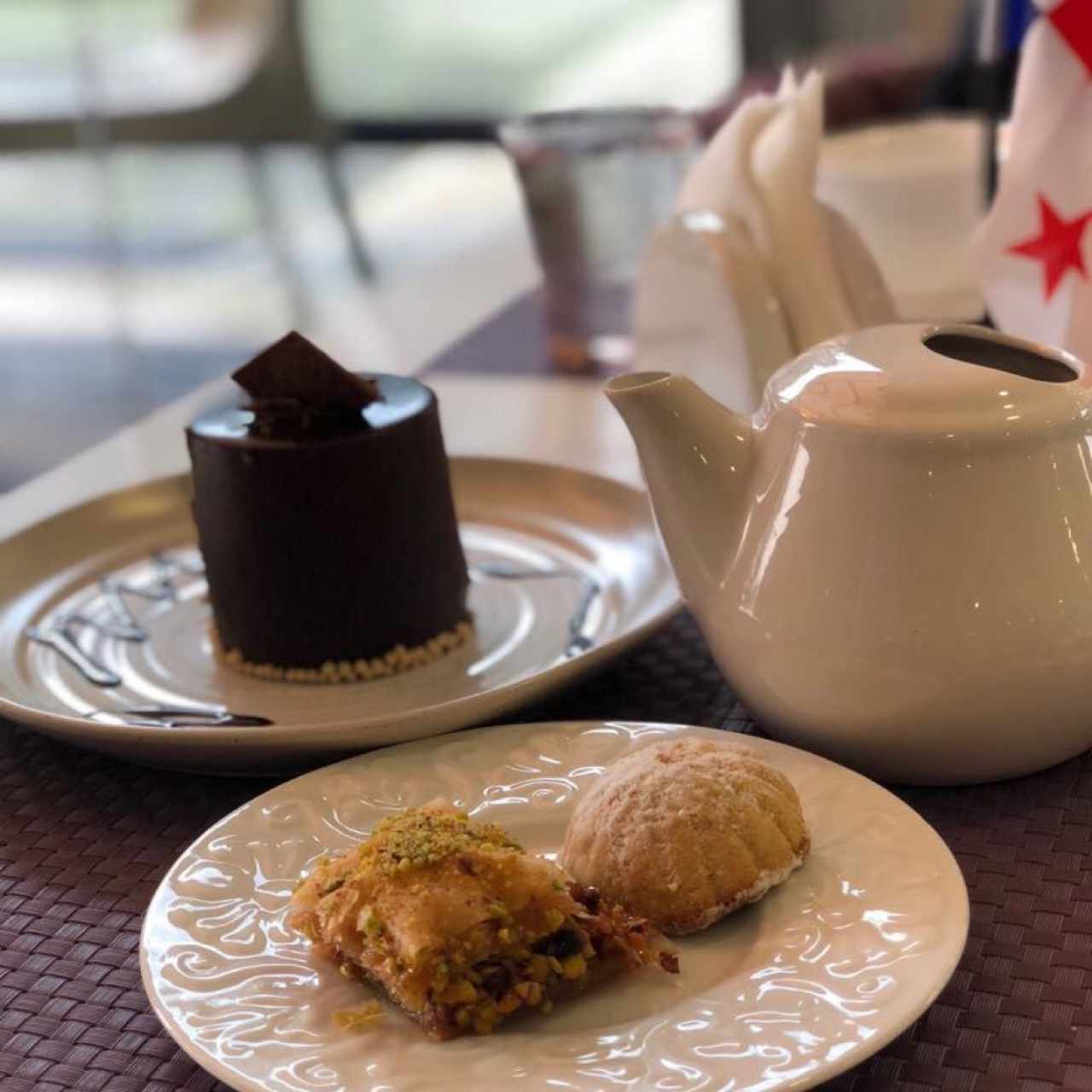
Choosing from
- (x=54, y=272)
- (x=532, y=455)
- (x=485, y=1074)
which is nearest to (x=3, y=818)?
(x=485, y=1074)

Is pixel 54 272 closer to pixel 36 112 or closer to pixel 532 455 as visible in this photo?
pixel 36 112

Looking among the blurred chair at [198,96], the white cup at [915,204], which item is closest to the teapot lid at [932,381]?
the white cup at [915,204]

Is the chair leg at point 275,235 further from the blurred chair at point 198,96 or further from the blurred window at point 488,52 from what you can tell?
the blurred window at point 488,52

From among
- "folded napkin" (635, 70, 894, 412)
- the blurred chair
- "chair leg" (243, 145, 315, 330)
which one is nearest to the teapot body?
"folded napkin" (635, 70, 894, 412)

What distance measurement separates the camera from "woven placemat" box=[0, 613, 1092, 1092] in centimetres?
48

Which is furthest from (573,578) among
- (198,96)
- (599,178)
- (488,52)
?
(488,52)

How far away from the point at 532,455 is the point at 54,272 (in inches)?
106

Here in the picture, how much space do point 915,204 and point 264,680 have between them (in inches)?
25.0

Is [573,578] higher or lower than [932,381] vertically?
lower

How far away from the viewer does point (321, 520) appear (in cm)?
71

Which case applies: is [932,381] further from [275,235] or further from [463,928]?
[275,235]

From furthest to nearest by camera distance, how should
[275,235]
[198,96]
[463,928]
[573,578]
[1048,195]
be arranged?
[275,235], [198,96], [1048,195], [573,578], [463,928]

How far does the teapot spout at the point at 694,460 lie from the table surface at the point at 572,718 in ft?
0.27

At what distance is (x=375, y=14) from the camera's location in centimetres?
521
